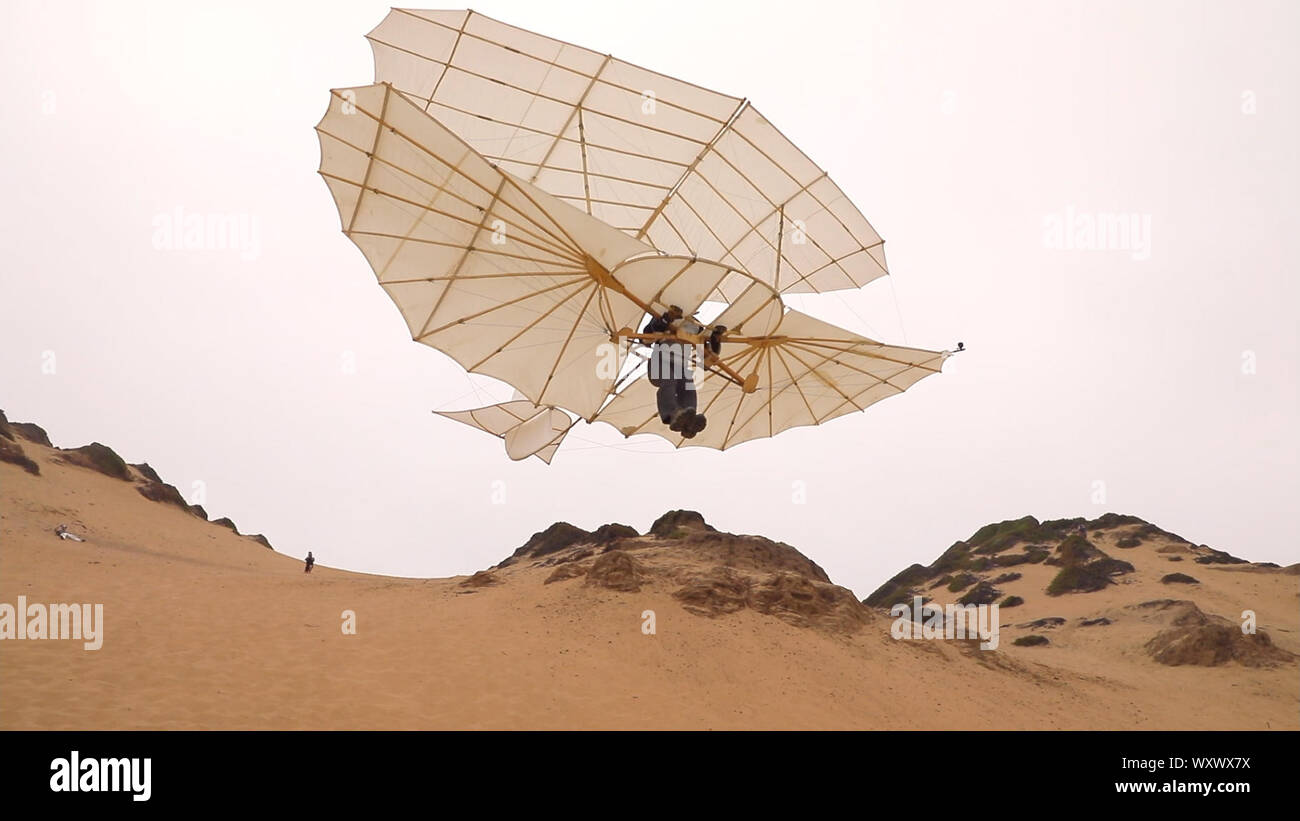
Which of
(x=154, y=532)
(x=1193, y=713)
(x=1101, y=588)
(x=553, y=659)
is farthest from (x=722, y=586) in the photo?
(x=154, y=532)

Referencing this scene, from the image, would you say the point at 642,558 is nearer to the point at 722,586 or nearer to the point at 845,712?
the point at 722,586

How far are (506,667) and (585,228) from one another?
28.4ft

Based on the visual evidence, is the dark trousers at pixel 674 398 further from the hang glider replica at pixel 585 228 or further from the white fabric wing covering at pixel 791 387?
the white fabric wing covering at pixel 791 387

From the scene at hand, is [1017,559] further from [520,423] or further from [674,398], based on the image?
[674,398]

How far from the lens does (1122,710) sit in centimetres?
1798

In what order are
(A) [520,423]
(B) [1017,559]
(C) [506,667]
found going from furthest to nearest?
(B) [1017,559] < (A) [520,423] < (C) [506,667]

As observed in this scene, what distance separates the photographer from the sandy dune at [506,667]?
497 inches

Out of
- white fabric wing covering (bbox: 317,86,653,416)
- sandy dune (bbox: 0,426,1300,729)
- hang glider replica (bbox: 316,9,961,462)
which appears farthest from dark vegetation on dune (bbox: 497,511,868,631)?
white fabric wing covering (bbox: 317,86,653,416)

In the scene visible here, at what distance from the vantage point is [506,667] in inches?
610

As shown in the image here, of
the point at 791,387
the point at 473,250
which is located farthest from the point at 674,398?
the point at 791,387

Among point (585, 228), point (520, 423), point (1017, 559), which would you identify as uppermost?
point (585, 228)

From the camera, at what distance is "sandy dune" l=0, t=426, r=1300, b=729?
41.4 ft

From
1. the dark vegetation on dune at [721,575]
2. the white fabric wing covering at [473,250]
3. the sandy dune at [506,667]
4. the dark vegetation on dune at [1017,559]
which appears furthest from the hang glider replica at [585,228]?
the dark vegetation on dune at [1017,559]

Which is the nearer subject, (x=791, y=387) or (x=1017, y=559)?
(x=791, y=387)
